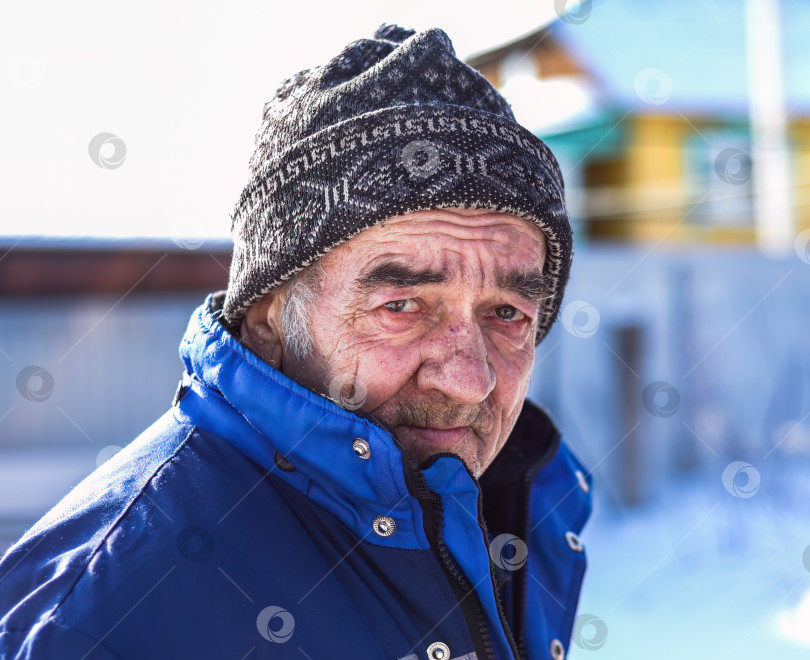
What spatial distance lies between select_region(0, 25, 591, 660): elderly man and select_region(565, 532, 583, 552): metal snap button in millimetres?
48

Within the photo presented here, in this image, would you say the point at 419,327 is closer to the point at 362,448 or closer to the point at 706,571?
the point at 362,448

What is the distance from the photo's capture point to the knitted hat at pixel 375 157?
1.37m

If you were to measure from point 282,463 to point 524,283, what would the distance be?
0.60 metres

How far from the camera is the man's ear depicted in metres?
1.56

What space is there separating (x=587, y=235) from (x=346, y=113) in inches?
413

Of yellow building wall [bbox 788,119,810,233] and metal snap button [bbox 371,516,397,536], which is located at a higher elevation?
yellow building wall [bbox 788,119,810,233]

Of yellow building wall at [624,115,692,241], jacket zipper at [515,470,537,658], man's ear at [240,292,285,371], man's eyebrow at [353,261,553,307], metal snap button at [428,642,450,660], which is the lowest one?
metal snap button at [428,642,450,660]

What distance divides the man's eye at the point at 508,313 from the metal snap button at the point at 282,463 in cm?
53

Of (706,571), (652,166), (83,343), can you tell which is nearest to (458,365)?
(706,571)

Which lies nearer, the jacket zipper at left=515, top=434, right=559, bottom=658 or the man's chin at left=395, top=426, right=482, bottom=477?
the man's chin at left=395, top=426, right=482, bottom=477

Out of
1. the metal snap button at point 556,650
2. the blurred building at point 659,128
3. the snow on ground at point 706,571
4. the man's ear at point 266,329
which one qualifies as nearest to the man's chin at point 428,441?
the man's ear at point 266,329

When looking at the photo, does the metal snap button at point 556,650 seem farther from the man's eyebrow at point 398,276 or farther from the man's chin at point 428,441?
the man's eyebrow at point 398,276

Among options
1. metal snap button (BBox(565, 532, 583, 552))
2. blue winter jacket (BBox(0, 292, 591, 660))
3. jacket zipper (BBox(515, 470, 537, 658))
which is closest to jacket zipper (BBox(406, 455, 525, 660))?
blue winter jacket (BBox(0, 292, 591, 660))

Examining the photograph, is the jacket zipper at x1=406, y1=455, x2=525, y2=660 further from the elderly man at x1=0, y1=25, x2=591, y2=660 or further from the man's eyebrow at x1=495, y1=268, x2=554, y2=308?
the man's eyebrow at x1=495, y1=268, x2=554, y2=308
